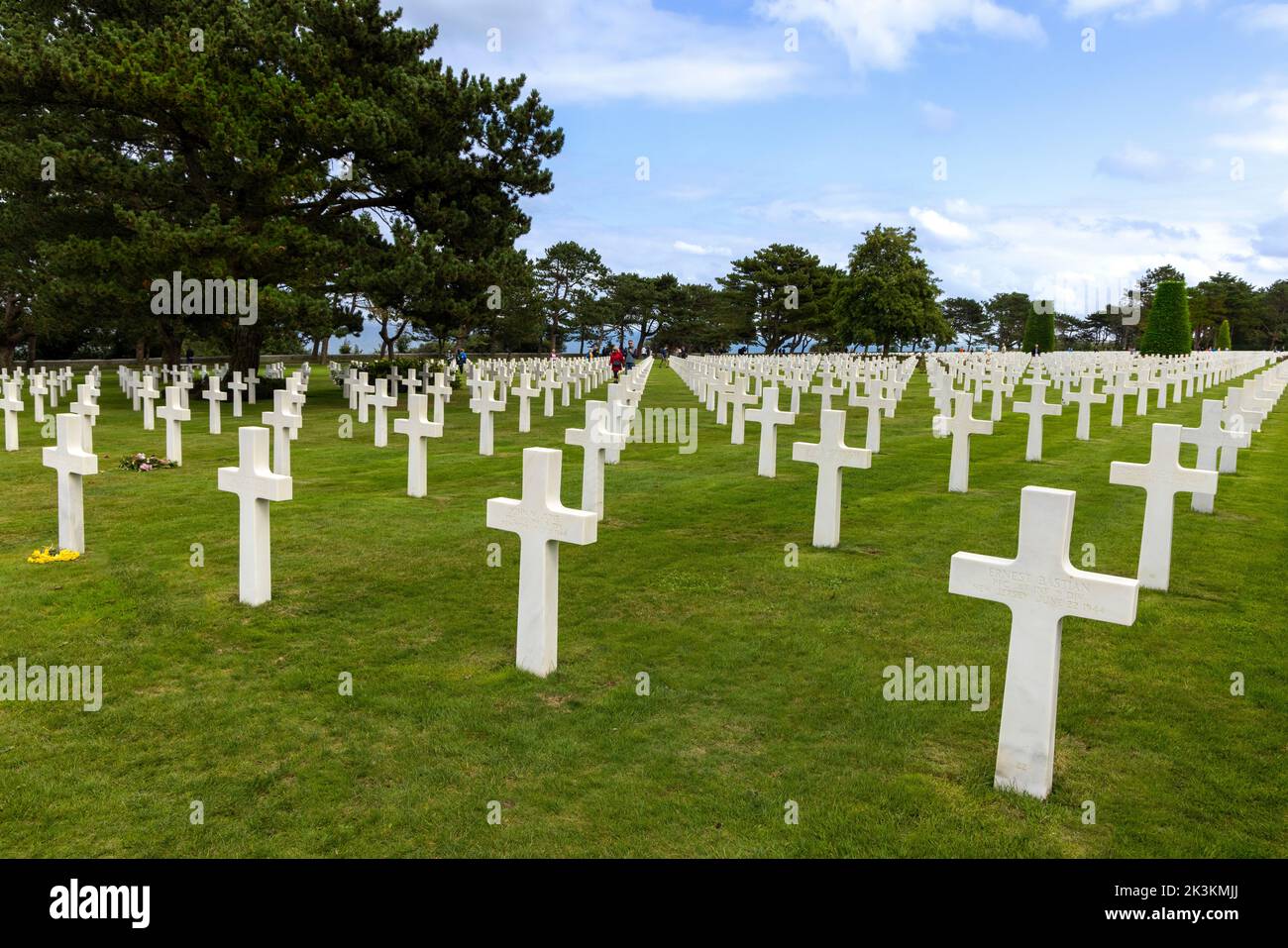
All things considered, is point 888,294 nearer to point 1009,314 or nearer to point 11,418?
point 11,418

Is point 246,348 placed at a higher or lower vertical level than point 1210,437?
higher

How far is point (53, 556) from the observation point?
21.7ft

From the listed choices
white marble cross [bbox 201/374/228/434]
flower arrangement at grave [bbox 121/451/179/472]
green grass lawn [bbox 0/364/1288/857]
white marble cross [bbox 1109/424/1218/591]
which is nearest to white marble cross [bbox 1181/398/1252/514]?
Result: green grass lawn [bbox 0/364/1288/857]

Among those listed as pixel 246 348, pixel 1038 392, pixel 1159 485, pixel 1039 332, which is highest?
pixel 1039 332

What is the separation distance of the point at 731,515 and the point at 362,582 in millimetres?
3600

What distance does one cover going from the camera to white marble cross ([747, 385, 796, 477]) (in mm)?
10297

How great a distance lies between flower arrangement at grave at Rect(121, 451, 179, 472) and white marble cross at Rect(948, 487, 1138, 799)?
424 inches

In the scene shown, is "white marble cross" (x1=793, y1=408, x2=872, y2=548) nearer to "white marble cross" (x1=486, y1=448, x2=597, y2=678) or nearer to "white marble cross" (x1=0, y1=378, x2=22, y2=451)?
"white marble cross" (x1=486, y1=448, x2=597, y2=678)

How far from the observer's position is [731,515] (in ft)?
27.7

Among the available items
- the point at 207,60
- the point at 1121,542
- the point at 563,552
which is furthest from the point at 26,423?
the point at 1121,542

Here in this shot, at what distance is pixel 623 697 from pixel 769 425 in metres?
6.61

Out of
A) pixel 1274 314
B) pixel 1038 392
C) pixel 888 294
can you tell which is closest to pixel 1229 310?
pixel 1274 314

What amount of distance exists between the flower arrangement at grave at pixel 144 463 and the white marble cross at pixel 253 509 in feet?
21.5
